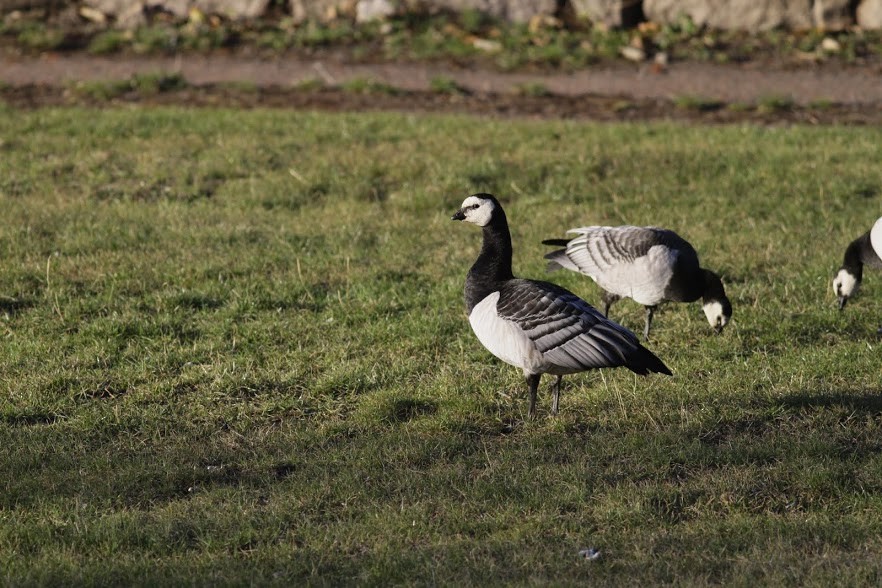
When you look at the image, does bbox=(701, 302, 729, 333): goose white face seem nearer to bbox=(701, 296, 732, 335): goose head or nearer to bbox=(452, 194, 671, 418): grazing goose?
bbox=(701, 296, 732, 335): goose head

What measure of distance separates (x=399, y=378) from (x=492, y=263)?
114cm

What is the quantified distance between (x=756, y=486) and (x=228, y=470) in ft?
10.1

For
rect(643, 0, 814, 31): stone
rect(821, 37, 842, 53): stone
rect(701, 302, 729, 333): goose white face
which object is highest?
rect(643, 0, 814, 31): stone

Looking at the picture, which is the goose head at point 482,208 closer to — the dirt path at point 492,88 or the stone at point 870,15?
the dirt path at point 492,88

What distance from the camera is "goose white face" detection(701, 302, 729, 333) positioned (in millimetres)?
9023

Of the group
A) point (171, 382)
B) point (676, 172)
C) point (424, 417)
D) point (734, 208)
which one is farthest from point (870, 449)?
point (676, 172)

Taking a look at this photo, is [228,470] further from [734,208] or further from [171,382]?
[734,208]

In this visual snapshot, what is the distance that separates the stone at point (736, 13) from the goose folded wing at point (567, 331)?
14055mm

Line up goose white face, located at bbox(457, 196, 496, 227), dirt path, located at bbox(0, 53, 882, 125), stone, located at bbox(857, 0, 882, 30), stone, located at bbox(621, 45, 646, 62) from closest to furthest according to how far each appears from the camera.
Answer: goose white face, located at bbox(457, 196, 496, 227)
dirt path, located at bbox(0, 53, 882, 125)
stone, located at bbox(621, 45, 646, 62)
stone, located at bbox(857, 0, 882, 30)

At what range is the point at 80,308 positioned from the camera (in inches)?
383

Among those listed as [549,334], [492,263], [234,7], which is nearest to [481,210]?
[492,263]

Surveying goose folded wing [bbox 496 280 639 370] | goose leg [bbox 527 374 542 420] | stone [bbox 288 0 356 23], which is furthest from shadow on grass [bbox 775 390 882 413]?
stone [bbox 288 0 356 23]

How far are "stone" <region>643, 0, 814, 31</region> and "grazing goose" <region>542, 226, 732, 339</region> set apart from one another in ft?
39.5

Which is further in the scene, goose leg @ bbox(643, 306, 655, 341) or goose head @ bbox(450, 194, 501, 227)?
goose leg @ bbox(643, 306, 655, 341)
